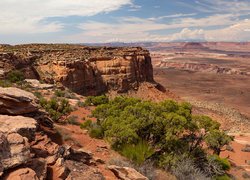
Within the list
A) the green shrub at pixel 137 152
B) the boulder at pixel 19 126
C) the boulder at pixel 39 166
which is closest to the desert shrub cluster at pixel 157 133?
the green shrub at pixel 137 152

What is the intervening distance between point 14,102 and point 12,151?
159 inches

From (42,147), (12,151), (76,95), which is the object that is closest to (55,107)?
(42,147)

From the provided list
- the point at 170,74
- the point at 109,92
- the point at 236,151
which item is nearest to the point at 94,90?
the point at 109,92

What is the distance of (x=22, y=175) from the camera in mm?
7117

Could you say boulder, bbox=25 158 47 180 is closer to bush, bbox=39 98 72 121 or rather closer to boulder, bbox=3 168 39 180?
boulder, bbox=3 168 39 180

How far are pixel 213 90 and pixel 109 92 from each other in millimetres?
55383

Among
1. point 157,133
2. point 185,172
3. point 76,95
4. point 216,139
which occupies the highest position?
point 157,133

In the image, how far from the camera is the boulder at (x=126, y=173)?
9.54 meters

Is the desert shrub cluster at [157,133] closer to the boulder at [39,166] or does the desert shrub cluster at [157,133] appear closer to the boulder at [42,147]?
the boulder at [42,147]

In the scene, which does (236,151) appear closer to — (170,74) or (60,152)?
(60,152)

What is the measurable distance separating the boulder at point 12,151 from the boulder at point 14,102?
10.0 ft

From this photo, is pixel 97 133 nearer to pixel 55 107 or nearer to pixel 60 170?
pixel 55 107

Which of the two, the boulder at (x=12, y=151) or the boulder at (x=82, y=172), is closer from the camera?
the boulder at (x=12, y=151)

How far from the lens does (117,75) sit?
4900 cm
